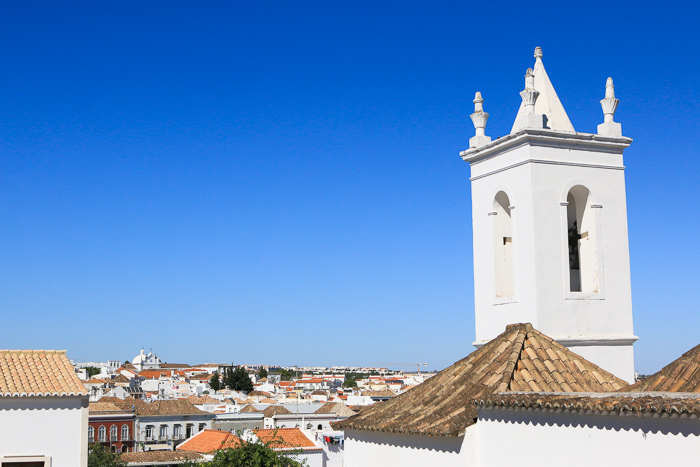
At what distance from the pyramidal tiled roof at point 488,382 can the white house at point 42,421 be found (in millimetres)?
7761

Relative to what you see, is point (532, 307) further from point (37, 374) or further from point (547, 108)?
point (37, 374)

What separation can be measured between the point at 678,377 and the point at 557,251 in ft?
9.90

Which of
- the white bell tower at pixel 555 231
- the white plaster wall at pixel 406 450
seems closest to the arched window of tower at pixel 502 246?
the white bell tower at pixel 555 231

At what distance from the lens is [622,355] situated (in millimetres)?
11148

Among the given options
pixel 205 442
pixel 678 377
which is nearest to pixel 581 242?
pixel 678 377

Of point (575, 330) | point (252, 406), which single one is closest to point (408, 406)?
point (575, 330)

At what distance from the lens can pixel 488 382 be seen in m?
8.70

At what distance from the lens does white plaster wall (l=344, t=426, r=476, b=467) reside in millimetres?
8078

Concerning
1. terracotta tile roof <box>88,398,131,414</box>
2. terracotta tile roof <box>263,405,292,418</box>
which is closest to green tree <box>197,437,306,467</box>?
terracotta tile roof <box>263,405,292,418</box>

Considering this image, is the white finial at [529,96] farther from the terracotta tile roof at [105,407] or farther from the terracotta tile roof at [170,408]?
the terracotta tile roof at [170,408]

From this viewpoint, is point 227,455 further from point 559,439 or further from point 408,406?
point 559,439

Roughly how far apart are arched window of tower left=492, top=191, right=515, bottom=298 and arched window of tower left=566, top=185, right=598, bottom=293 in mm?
865

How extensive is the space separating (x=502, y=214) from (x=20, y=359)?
36.5ft

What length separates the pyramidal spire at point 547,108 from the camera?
11281 mm
